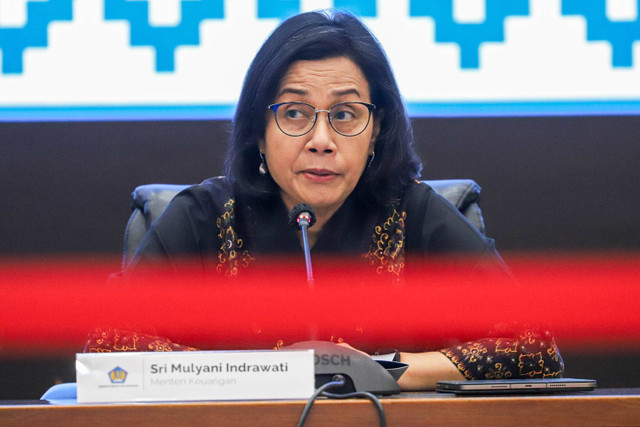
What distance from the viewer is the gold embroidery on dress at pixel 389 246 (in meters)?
1.62

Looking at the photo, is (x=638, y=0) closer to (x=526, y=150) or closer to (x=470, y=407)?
(x=526, y=150)

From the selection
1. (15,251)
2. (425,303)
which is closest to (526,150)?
(425,303)

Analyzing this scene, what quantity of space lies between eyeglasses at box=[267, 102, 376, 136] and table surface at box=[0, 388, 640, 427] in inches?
33.1

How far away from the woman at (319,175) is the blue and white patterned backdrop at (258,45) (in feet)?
2.22

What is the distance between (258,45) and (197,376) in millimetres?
1628

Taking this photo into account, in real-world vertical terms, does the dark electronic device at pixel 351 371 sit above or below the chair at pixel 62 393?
above

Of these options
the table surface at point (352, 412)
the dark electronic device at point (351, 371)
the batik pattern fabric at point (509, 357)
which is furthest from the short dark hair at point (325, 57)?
the table surface at point (352, 412)

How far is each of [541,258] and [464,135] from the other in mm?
454

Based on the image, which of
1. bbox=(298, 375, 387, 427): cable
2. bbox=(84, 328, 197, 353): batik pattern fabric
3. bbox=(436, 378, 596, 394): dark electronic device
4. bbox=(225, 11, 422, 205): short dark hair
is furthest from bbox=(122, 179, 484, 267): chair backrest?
bbox=(298, 375, 387, 427): cable

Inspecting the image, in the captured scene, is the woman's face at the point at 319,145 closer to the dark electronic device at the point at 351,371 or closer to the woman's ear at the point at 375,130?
the woman's ear at the point at 375,130

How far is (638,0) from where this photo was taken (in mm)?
2344

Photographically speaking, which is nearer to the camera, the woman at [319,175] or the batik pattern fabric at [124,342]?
the batik pattern fabric at [124,342]

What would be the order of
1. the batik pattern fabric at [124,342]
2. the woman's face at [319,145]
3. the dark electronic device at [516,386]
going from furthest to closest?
1. the woman's face at [319,145]
2. the batik pattern fabric at [124,342]
3. the dark electronic device at [516,386]

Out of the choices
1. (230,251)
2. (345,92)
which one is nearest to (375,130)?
(345,92)
